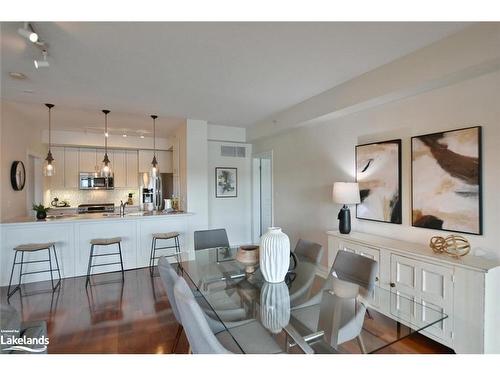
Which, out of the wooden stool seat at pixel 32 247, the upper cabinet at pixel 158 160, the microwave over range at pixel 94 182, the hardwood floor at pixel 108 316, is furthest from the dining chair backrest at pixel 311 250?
the microwave over range at pixel 94 182

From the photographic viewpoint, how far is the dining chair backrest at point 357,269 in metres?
1.96

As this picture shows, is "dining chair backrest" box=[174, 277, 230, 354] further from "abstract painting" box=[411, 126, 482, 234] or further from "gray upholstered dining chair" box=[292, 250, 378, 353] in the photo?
"abstract painting" box=[411, 126, 482, 234]

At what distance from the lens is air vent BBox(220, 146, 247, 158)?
5570mm

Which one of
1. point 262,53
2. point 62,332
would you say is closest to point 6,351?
point 62,332

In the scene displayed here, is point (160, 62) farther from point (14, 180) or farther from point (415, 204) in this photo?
point (14, 180)

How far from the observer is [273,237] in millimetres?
1929

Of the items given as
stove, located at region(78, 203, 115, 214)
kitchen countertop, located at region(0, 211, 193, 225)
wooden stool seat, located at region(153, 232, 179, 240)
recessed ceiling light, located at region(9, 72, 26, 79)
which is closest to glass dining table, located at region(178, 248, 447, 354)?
wooden stool seat, located at region(153, 232, 179, 240)

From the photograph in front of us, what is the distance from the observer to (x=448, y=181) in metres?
A: 2.26

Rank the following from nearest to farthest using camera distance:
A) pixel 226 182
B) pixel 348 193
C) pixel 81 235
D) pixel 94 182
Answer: pixel 348 193, pixel 81 235, pixel 226 182, pixel 94 182

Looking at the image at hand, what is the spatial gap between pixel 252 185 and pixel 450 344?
429 cm

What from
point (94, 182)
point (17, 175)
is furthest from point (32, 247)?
point (94, 182)

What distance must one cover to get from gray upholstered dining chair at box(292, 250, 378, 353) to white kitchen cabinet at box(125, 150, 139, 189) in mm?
5864

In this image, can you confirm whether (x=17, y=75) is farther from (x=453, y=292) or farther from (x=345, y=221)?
(x=453, y=292)

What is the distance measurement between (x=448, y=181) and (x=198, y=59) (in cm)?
257
